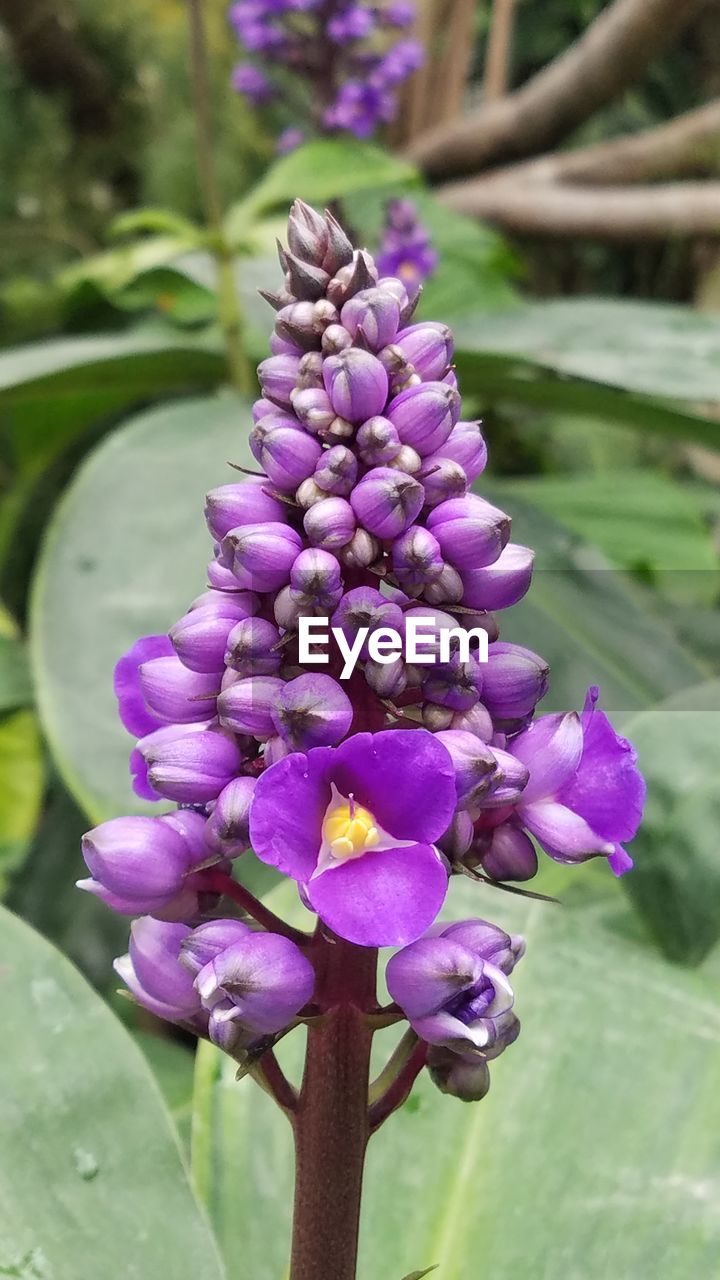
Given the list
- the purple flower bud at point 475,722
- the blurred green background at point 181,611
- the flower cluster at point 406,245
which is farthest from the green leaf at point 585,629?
the purple flower bud at point 475,722

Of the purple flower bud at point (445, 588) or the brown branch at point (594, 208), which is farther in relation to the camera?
the brown branch at point (594, 208)

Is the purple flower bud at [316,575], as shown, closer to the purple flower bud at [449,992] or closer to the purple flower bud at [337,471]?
the purple flower bud at [337,471]

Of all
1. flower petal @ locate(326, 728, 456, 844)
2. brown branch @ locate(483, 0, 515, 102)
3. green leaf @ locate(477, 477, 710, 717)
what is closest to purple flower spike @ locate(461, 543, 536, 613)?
flower petal @ locate(326, 728, 456, 844)

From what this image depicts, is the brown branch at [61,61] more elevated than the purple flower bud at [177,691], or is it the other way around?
the brown branch at [61,61]

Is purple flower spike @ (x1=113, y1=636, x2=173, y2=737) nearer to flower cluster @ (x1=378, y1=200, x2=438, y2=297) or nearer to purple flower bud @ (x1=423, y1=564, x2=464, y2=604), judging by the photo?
purple flower bud @ (x1=423, y1=564, x2=464, y2=604)

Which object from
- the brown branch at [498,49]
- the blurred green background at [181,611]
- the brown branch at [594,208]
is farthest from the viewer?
the brown branch at [498,49]

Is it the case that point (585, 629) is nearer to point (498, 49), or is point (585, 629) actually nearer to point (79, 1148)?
point (79, 1148)

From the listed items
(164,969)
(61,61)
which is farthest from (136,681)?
(61,61)

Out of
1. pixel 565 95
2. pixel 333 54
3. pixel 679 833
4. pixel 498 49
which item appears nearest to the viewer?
pixel 679 833
